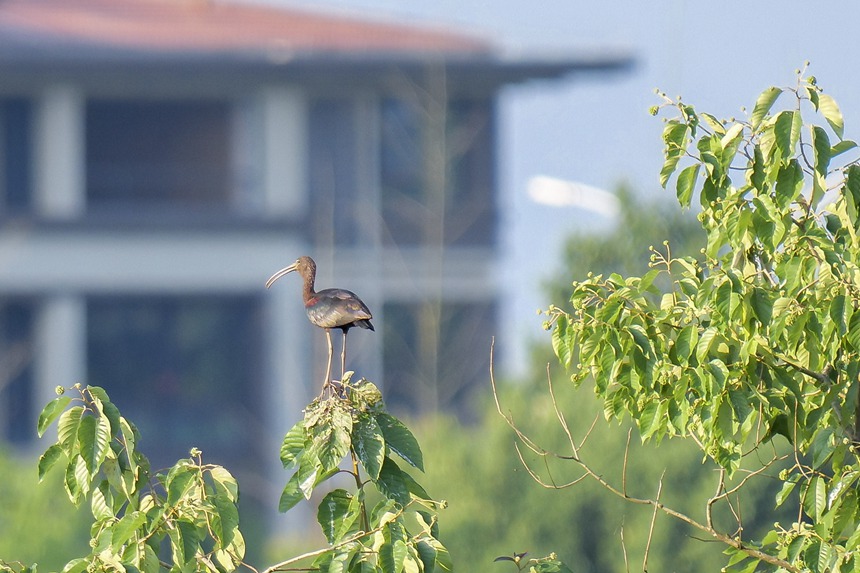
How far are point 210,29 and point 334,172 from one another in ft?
15.8

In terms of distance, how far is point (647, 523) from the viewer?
2627cm

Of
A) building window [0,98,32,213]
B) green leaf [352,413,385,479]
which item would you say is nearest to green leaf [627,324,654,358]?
green leaf [352,413,385,479]

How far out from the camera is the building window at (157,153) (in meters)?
44.5

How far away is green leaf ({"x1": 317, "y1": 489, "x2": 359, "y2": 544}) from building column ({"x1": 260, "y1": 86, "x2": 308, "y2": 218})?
3876 cm

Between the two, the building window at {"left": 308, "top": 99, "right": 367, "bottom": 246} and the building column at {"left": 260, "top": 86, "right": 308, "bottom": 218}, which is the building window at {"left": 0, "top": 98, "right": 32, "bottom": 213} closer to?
the building column at {"left": 260, "top": 86, "right": 308, "bottom": 218}

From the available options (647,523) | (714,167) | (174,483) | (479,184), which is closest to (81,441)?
(174,483)

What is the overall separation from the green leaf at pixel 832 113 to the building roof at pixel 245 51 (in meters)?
33.9

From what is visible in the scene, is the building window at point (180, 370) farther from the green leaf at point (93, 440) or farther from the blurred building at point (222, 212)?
the green leaf at point (93, 440)

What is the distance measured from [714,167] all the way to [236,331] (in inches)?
1600

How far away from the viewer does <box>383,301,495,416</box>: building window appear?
128ft

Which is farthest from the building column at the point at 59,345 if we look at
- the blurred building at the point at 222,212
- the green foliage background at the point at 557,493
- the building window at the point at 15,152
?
the green foliage background at the point at 557,493

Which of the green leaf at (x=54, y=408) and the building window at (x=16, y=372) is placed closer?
the green leaf at (x=54, y=408)

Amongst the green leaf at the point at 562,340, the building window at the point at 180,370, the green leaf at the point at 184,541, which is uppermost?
the green leaf at the point at 562,340

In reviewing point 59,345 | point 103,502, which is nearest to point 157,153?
point 59,345
